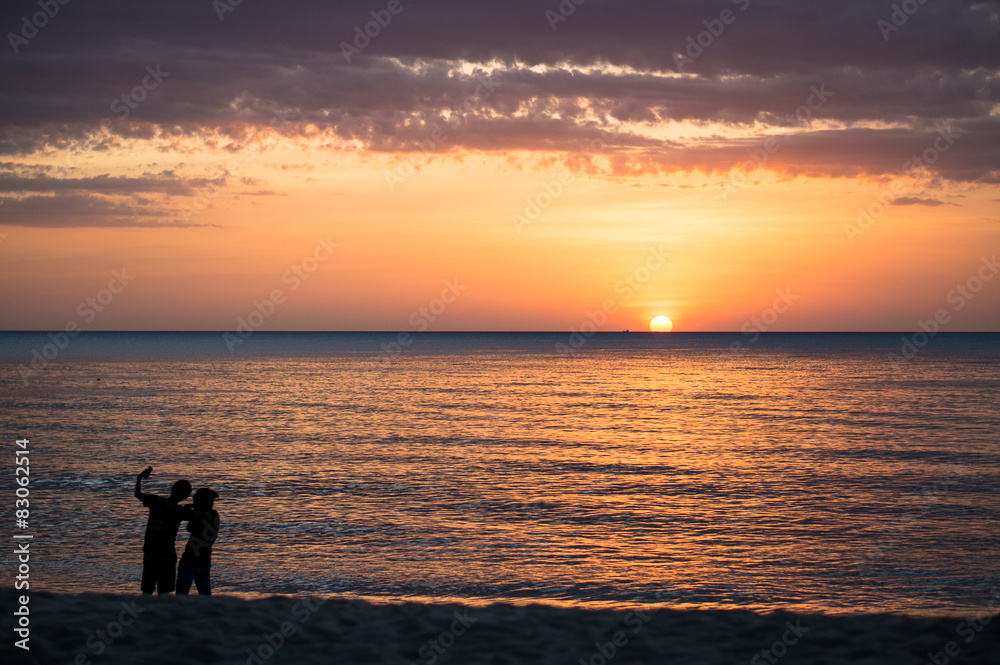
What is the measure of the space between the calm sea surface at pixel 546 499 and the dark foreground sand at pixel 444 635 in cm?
365

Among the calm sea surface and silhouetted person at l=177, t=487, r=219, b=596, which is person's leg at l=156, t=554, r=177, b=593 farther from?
the calm sea surface

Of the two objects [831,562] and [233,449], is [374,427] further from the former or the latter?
[831,562]

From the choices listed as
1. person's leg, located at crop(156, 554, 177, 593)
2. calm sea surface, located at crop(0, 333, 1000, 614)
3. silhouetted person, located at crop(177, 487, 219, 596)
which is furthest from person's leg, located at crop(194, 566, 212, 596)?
calm sea surface, located at crop(0, 333, 1000, 614)

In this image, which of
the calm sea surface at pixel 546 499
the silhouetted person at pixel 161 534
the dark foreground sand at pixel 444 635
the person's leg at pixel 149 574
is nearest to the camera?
the dark foreground sand at pixel 444 635

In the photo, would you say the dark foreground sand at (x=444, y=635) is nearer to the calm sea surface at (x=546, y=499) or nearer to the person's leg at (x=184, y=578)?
the person's leg at (x=184, y=578)

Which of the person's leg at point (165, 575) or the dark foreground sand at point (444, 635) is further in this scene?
the person's leg at point (165, 575)

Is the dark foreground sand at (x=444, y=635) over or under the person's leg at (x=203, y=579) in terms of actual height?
under

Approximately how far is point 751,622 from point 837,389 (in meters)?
65.4

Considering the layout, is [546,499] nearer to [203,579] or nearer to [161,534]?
[203,579]

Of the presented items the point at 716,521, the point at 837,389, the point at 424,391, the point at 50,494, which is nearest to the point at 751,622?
the point at 716,521

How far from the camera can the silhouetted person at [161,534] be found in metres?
11.3

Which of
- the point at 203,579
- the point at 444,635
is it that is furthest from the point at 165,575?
the point at 444,635

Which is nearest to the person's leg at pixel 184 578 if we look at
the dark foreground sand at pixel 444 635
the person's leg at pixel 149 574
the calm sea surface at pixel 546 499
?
the person's leg at pixel 149 574

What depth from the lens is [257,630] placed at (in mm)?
10070
